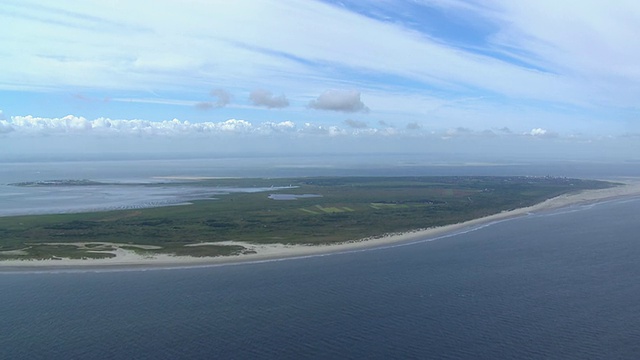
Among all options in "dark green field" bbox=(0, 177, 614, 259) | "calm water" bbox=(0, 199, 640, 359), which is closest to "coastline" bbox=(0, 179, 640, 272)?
"dark green field" bbox=(0, 177, 614, 259)

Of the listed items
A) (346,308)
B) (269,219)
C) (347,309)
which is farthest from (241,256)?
(269,219)

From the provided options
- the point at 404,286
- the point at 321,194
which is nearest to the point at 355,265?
the point at 404,286

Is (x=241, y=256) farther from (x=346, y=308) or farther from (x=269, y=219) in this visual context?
(x=269, y=219)

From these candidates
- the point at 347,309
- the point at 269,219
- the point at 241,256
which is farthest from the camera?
the point at 269,219

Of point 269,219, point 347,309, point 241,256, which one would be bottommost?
point 347,309

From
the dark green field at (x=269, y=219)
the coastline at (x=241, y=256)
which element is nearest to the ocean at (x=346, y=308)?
the coastline at (x=241, y=256)

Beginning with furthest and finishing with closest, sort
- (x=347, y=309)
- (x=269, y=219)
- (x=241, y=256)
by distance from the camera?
(x=269, y=219) → (x=241, y=256) → (x=347, y=309)
